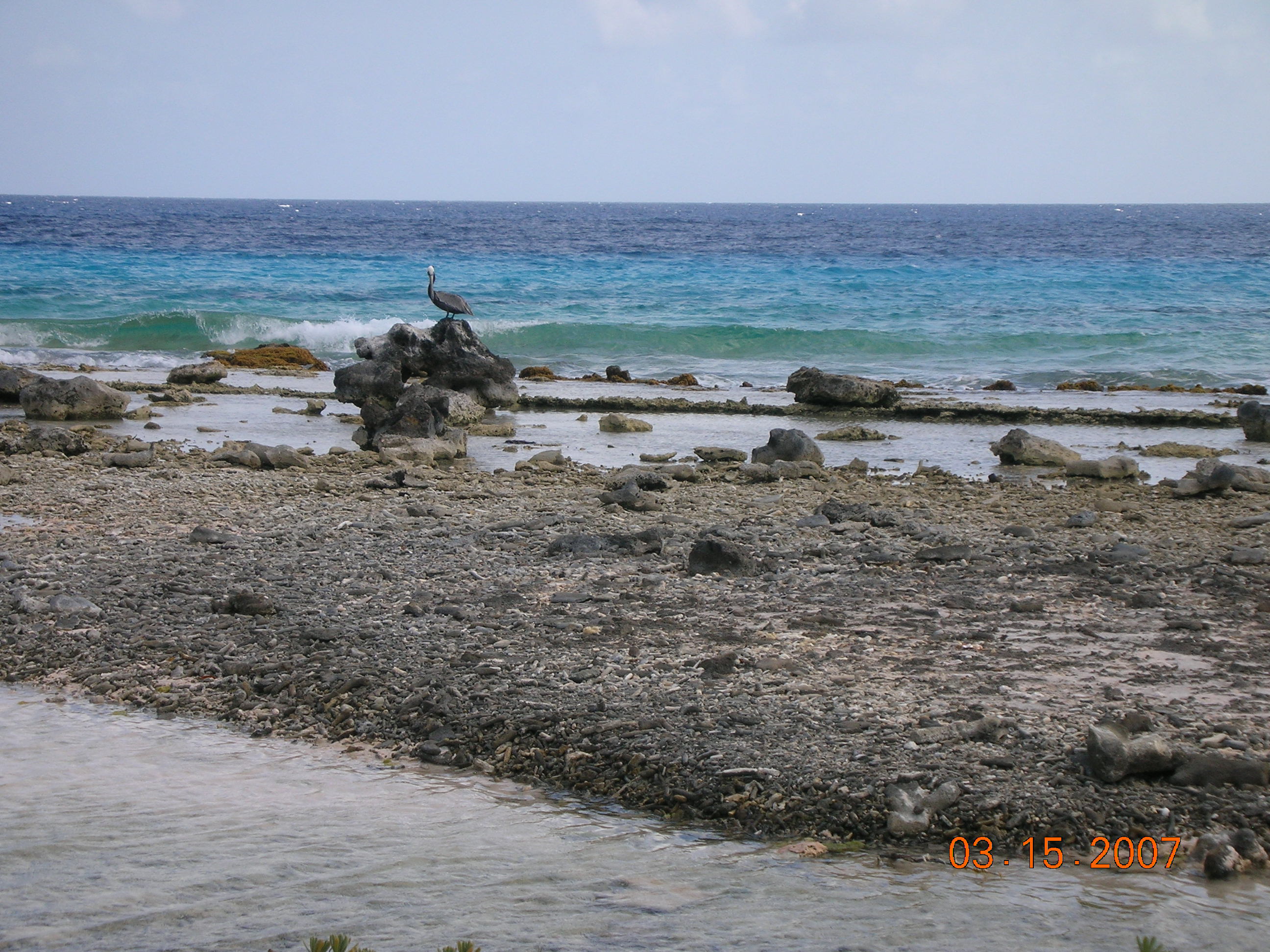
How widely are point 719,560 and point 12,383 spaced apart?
1190cm

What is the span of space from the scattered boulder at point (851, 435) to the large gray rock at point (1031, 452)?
1866 millimetres

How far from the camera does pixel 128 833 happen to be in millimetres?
3607

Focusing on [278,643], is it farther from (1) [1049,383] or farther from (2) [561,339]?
(2) [561,339]

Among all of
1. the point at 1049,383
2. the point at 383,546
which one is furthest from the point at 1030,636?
the point at 1049,383

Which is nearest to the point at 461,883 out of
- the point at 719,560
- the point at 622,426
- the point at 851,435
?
the point at 719,560

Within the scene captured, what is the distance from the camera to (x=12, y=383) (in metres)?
14.4

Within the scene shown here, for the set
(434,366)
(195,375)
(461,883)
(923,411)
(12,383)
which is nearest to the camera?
(461,883)

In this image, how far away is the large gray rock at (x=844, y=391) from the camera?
15172mm

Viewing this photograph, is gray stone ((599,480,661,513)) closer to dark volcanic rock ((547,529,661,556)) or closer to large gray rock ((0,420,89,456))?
dark volcanic rock ((547,529,661,556))

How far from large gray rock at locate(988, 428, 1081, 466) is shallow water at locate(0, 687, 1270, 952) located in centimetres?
806

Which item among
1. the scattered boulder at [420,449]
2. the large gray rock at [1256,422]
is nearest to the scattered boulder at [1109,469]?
the large gray rock at [1256,422]

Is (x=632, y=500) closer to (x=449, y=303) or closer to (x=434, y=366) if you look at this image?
(x=434, y=366)
